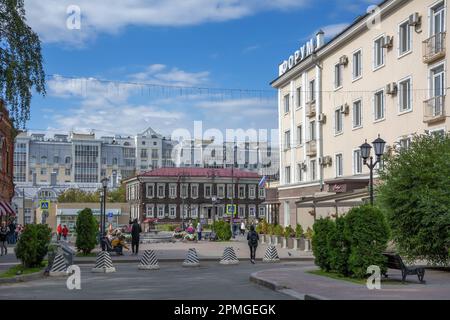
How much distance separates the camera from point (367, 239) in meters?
19.0

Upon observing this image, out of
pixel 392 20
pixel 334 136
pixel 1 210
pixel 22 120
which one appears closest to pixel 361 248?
pixel 22 120

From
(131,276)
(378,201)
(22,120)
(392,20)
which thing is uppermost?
(392,20)

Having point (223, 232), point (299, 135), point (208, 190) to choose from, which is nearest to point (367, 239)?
point (299, 135)

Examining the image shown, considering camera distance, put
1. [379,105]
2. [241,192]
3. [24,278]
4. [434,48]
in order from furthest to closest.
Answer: [241,192] → [379,105] → [434,48] → [24,278]

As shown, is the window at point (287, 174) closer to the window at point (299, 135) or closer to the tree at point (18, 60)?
the window at point (299, 135)

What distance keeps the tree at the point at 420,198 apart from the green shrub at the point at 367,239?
3.18 meters

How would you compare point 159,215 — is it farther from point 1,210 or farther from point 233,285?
point 233,285

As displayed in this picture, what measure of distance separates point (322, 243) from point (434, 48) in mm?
14630

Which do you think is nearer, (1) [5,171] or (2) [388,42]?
(2) [388,42]

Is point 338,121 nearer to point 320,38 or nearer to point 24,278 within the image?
point 320,38

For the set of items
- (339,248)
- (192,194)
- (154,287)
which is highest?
(192,194)
